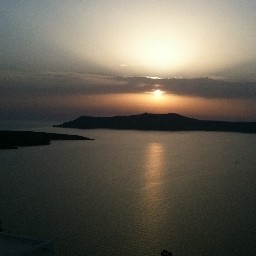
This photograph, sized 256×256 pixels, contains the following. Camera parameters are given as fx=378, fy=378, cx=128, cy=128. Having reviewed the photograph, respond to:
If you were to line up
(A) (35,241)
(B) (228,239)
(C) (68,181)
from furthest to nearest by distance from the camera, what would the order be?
(C) (68,181) < (B) (228,239) < (A) (35,241)

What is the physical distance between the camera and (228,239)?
900 inches

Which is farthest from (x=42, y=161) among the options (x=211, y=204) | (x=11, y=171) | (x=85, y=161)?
(x=211, y=204)

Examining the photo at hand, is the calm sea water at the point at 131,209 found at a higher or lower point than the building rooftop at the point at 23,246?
lower

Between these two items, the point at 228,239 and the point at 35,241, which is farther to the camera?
the point at 228,239

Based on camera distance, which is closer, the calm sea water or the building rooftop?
the building rooftop

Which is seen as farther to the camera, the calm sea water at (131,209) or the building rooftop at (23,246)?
the calm sea water at (131,209)

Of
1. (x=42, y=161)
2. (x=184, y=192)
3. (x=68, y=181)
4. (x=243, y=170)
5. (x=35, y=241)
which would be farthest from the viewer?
(x=42, y=161)

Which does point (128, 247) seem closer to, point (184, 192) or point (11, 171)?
point (184, 192)

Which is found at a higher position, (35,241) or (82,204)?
(35,241)

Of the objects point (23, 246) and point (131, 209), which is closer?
point (23, 246)

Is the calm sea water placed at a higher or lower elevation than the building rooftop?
lower

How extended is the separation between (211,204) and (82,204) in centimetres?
1104

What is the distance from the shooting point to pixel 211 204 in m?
32.6

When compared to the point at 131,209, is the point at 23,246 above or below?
above
